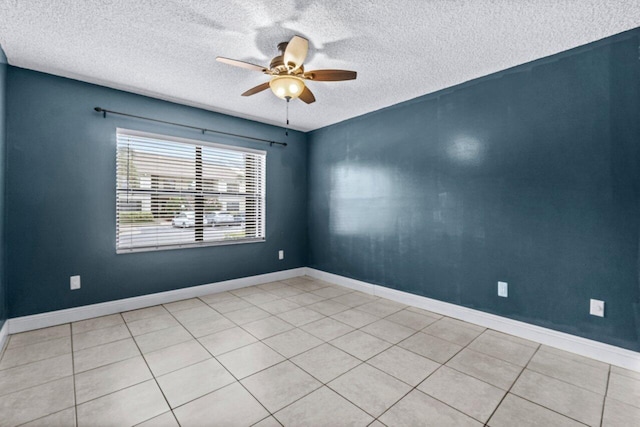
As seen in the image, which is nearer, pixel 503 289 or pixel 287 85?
pixel 287 85

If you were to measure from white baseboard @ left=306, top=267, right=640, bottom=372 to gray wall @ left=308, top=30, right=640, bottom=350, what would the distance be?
0.06 meters

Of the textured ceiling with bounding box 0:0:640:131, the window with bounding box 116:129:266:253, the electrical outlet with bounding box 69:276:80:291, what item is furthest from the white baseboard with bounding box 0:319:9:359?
the textured ceiling with bounding box 0:0:640:131

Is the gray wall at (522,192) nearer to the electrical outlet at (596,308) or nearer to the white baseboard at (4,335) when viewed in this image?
the electrical outlet at (596,308)

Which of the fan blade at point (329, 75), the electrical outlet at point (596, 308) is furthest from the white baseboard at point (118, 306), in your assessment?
the electrical outlet at point (596, 308)

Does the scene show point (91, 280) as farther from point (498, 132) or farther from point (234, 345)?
point (498, 132)

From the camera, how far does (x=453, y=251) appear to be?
305cm

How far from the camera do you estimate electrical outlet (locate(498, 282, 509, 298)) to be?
268 cm

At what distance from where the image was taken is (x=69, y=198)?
2885mm

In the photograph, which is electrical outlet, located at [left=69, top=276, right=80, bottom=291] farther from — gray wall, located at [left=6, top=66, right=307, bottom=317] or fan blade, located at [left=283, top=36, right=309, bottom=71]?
fan blade, located at [left=283, top=36, right=309, bottom=71]

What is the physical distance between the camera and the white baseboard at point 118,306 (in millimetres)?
2662

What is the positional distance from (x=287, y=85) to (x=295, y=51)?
0.95 feet

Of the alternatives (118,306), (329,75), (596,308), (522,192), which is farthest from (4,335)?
(596,308)

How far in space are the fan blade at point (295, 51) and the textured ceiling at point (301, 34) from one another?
162 millimetres

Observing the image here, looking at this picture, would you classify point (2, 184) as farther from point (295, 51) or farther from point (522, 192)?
point (522, 192)
